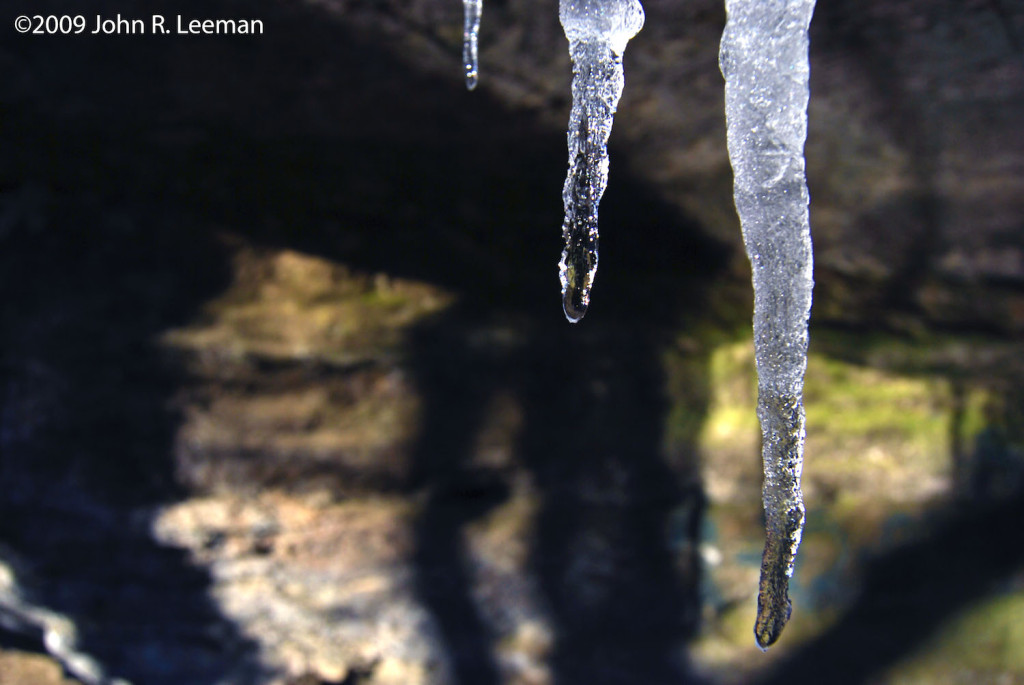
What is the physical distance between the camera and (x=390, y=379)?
2061mm

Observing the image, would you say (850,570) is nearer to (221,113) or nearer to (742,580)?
(742,580)

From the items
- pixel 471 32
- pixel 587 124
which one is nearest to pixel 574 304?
pixel 587 124

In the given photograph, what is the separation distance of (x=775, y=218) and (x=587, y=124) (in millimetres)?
317

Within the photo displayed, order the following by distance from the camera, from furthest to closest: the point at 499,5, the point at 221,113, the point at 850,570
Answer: the point at 850,570, the point at 221,113, the point at 499,5

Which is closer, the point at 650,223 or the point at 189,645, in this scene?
the point at 189,645

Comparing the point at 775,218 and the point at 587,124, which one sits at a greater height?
the point at 587,124

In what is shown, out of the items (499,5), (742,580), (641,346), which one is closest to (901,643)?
(742,580)

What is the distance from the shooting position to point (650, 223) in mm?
2119

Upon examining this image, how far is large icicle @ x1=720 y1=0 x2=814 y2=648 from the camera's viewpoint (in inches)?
38.6

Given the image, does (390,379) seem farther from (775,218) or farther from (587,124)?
(775,218)

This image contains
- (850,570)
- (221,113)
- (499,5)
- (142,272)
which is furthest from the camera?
(142,272)

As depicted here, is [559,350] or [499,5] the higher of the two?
[499,5]

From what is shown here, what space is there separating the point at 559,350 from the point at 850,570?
3.36 ft
